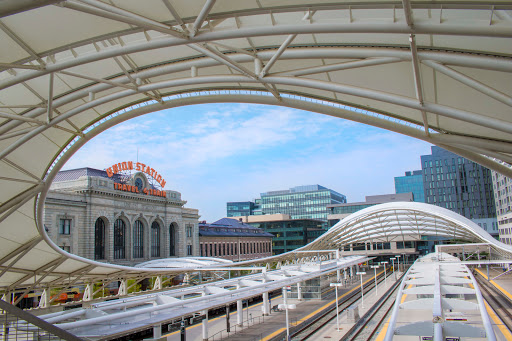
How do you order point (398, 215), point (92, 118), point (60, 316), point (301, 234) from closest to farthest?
point (60, 316) < point (92, 118) < point (398, 215) < point (301, 234)

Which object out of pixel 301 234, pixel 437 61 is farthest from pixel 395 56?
pixel 301 234

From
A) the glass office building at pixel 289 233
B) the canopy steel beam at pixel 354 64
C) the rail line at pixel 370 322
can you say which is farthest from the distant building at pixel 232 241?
the canopy steel beam at pixel 354 64

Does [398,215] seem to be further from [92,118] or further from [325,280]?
[92,118]

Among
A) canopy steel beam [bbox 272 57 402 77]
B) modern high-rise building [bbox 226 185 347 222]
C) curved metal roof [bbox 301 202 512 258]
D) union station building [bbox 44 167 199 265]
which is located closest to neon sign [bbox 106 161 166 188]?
union station building [bbox 44 167 199 265]

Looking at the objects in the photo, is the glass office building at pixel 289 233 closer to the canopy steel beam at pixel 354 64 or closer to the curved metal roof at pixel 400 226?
the curved metal roof at pixel 400 226

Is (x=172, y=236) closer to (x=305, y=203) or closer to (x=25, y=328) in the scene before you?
(x=25, y=328)

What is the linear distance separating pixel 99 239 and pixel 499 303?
5078 centimetres

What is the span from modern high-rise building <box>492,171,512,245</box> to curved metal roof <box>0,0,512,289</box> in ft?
270

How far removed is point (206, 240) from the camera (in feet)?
284

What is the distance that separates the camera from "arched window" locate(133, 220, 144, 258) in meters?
67.5

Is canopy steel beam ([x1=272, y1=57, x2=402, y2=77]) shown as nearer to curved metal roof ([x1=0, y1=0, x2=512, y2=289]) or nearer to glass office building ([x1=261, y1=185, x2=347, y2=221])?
curved metal roof ([x1=0, y1=0, x2=512, y2=289])

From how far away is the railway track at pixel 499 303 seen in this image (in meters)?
31.1

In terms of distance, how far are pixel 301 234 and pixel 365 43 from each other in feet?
359

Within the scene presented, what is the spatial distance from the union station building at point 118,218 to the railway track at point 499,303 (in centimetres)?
4796
